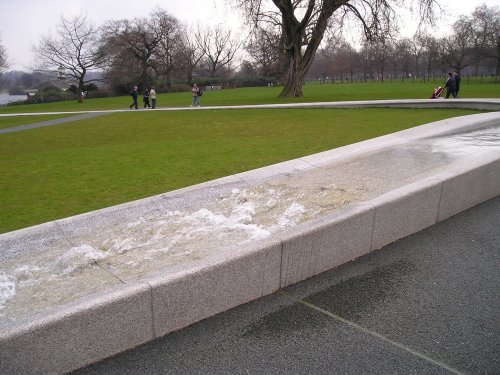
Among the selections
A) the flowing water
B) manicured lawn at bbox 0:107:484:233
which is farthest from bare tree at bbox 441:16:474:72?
the flowing water

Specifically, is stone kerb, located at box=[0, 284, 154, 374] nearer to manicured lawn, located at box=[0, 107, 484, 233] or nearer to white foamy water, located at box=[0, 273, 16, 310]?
white foamy water, located at box=[0, 273, 16, 310]

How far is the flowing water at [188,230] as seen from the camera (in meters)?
3.56

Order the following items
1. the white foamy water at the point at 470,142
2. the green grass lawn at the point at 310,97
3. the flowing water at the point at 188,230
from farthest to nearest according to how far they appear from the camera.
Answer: the green grass lawn at the point at 310,97 → the white foamy water at the point at 470,142 → the flowing water at the point at 188,230

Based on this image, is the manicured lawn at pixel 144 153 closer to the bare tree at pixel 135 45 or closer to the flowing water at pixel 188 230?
the flowing water at pixel 188 230

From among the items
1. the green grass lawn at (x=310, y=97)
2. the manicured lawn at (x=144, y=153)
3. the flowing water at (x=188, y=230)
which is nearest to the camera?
the flowing water at (x=188, y=230)

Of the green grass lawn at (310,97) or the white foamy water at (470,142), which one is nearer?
the white foamy water at (470,142)

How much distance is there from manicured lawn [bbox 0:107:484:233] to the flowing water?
1.49m

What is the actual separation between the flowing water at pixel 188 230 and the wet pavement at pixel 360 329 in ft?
2.37

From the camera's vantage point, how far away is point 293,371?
2.87m

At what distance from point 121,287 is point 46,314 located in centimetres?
52

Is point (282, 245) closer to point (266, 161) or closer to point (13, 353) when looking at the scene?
point (13, 353)

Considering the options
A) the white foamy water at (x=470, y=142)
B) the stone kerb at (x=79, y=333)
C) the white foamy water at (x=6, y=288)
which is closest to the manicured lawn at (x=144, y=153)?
the white foamy water at (x=6, y=288)

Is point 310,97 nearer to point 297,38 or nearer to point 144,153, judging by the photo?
point 297,38

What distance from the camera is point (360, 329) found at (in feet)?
10.9
